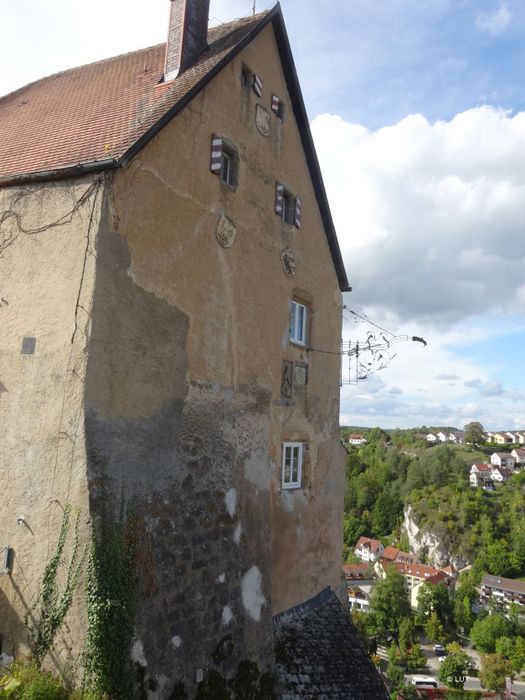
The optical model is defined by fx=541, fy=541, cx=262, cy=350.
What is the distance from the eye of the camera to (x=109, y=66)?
472 inches

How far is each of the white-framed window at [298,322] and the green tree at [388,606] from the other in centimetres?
7516

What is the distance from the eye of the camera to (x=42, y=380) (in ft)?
23.9

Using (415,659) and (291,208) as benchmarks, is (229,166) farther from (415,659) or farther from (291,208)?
(415,659)

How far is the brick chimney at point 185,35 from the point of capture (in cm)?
1022

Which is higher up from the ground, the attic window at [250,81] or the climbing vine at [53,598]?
the attic window at [250,81]

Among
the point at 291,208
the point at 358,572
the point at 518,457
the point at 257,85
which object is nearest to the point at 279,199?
the point at 291,208

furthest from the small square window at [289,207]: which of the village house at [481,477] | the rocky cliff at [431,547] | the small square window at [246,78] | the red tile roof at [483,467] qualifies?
the red tile roof at [483,467]

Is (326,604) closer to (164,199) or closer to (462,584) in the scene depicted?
(164,199)

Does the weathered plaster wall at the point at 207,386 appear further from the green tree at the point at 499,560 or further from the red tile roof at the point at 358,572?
the green tree at the point at 499,560

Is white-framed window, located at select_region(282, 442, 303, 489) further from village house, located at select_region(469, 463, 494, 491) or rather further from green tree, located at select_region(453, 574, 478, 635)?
village house, located at select_region(469, 463, 494, 491)

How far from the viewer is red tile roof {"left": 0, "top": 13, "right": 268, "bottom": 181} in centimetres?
811

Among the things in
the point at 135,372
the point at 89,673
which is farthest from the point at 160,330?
the point at 89,673

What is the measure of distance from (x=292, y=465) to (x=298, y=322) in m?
3.29

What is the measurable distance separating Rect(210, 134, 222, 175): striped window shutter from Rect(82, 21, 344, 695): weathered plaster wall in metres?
0.13
